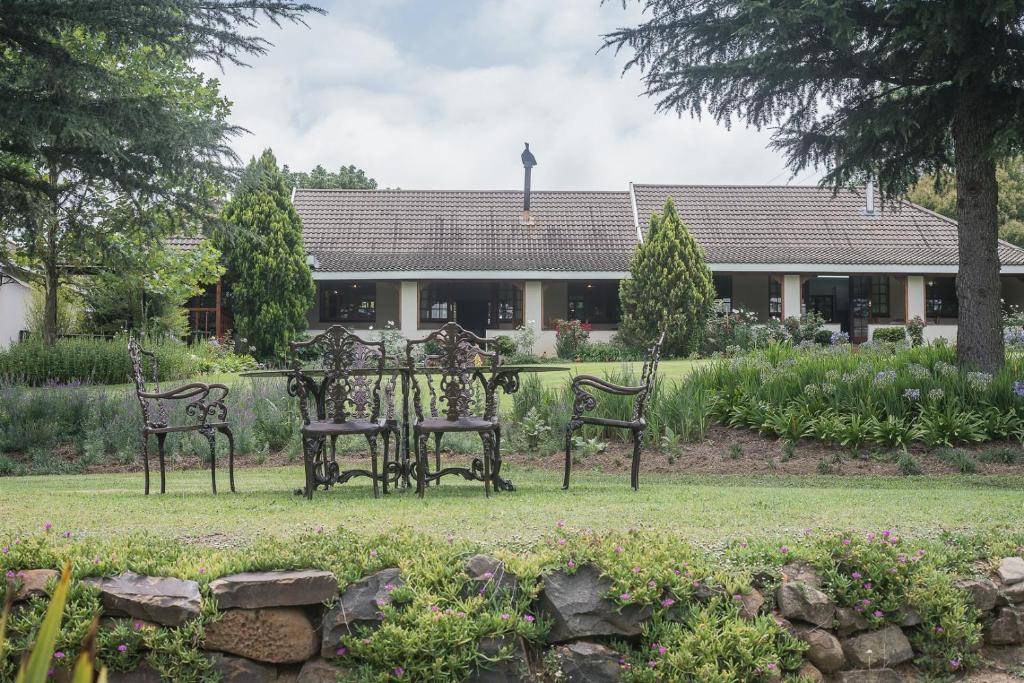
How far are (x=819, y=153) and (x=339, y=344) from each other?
7781mm

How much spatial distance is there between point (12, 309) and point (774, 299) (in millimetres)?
23010

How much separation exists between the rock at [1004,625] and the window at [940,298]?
28.0 metres

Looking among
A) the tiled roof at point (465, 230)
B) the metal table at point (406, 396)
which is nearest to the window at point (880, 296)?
the tiled roof at point (465, 230)

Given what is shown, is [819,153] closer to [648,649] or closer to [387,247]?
[648,649]

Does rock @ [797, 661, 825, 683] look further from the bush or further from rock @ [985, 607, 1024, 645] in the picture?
the bush

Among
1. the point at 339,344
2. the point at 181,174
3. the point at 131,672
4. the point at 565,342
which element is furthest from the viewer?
the point at 565,342

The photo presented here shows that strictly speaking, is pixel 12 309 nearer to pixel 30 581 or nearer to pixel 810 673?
pixel 30 581

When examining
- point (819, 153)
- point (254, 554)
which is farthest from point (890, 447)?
point (254, 554)

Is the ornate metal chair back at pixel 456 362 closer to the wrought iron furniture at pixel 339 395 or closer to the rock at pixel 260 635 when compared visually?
the wrought iron furniture at pixel 339 395

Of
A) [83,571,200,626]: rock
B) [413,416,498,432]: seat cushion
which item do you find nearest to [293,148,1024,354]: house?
[413,416,498,432]: seat cushion

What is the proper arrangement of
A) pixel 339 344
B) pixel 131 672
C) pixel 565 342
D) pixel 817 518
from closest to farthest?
pixel 131 672 → pixel 817 518 → pixel 339 344 → pixel 565 342

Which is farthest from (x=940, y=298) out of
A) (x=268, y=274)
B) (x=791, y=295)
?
(x=268, y=274)

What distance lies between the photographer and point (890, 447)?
10.0 m

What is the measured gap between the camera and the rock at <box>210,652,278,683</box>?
446 centimetres
